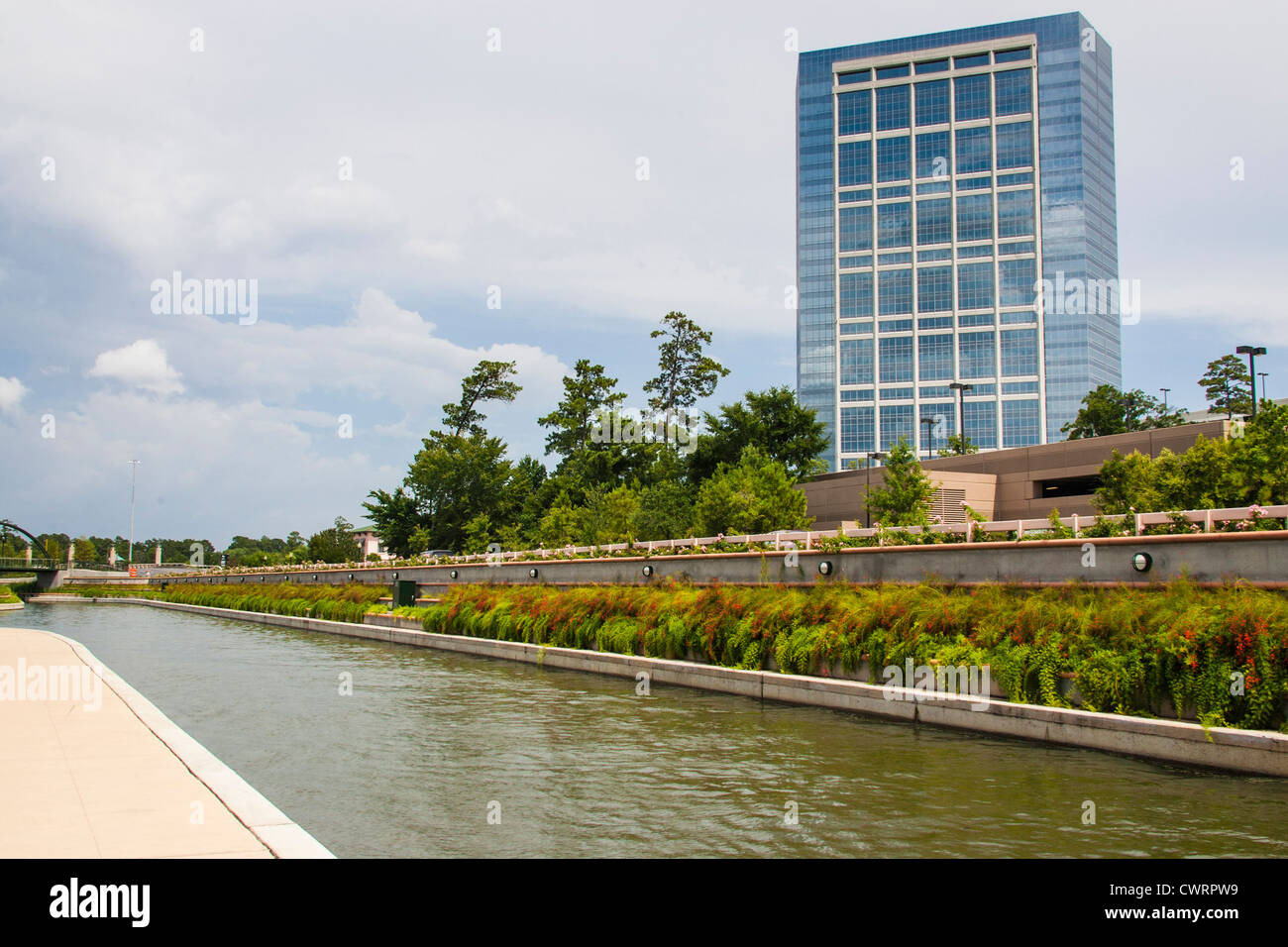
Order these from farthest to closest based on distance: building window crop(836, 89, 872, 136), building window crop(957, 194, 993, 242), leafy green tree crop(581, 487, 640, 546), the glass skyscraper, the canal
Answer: building window crop(836, 89, 872, 136) < building window crop(957, 194, 993, 242) < the glass skyscraper < leafy green tree crop(581, 487, 640, 546) < the canal

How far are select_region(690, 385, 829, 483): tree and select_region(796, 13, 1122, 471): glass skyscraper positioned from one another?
72.8m

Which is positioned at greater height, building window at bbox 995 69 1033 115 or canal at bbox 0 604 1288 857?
building window at bbox 995 69 1033 115

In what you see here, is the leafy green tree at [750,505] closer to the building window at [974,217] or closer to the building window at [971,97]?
the building window at [974,217]

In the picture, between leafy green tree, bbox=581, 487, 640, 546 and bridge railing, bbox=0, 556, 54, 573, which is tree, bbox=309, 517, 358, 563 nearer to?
bridge railing, bbox=0, 556, 54, 573

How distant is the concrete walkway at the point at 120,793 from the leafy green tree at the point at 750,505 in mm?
31217

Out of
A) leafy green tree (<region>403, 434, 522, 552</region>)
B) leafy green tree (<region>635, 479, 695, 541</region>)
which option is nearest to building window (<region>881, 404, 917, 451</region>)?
leafy green tree (<region>403, 434, 522, 552</region>)

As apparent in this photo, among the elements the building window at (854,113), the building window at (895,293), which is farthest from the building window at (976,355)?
the building window at (854,113)

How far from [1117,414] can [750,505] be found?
2278 inches

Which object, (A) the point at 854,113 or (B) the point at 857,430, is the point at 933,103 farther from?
(B) the point at 857,430

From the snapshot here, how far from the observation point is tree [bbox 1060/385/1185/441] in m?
84.7

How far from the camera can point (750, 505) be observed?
139 feet

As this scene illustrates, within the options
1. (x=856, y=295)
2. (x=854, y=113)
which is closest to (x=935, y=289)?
(x=856, y=295)
